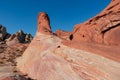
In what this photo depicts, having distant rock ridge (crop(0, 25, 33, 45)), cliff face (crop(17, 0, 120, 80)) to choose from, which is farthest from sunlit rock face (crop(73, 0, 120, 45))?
distant rock ridge (crop(0, 25, 33, 45))

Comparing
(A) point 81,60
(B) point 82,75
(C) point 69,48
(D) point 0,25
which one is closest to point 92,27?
(C) point 69,48

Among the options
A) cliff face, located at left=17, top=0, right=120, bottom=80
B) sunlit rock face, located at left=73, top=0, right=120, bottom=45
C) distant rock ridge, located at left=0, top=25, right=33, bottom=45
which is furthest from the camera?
distant rock ridge, located at left=0, top=25, right=33, bottom=45

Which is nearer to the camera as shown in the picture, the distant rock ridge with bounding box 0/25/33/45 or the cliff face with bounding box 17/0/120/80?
the cliff face with bounding box 17/0/120/80

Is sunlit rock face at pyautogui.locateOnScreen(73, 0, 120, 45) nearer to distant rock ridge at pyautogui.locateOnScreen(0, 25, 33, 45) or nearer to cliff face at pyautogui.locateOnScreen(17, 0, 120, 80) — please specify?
cliff face at pyautogui.locateOnScreen(17, 0, 120, 80)

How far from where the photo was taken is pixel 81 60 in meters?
14.6

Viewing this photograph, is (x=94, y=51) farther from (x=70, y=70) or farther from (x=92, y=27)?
(x=92, y=27)

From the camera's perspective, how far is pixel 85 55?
14711 mm

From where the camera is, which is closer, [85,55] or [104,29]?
[85,55]

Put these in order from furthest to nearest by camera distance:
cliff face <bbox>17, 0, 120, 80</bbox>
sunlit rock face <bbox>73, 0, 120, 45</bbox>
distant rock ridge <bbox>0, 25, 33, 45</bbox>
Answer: distant rock ridge <bbox>0, 25, 33, 45</bbox>
sunlit rock face <bbox>73, 0, 120, 45</bbox>
cliff face <bbox>17, 0, 120, 80</bbox>

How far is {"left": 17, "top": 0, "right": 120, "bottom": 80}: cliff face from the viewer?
43.0ft

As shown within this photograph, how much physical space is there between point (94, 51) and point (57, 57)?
3575 mm

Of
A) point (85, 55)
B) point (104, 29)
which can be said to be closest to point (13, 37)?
point (104, 29)

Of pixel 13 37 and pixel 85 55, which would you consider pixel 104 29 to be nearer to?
pixel 85 55

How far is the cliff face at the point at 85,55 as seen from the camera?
13109 mm
